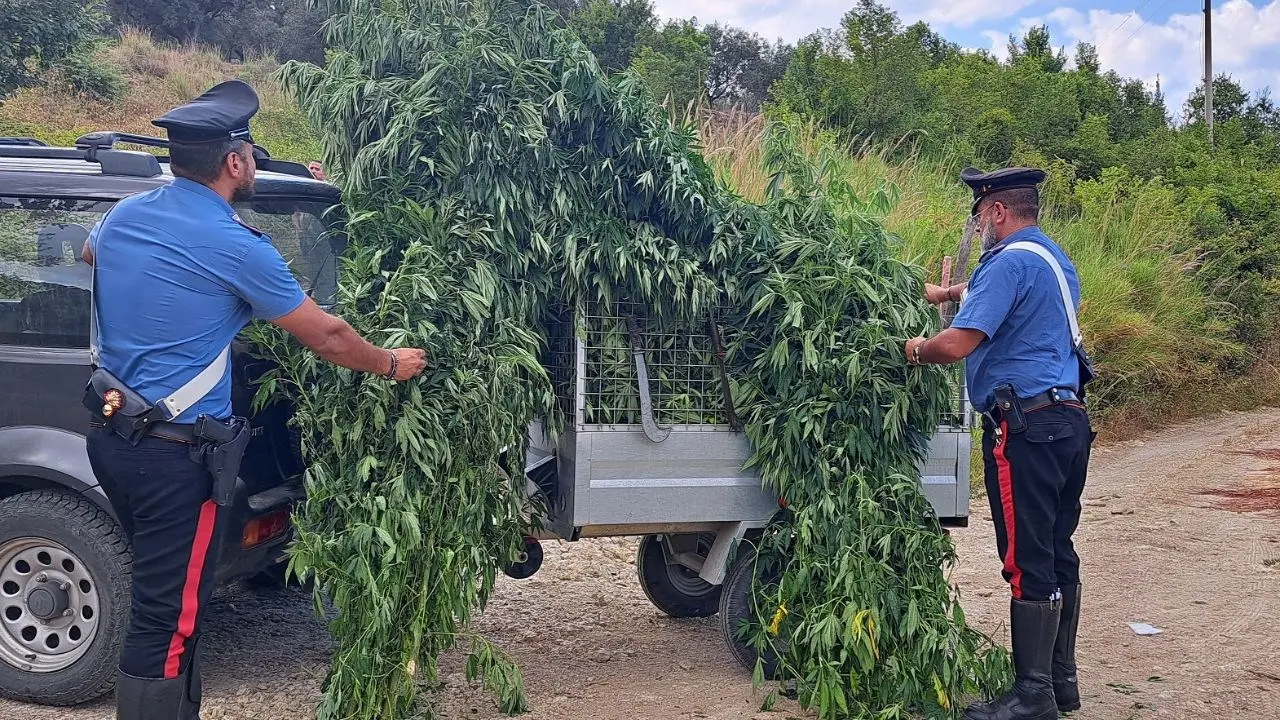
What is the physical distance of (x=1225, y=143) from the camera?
20.7 metres

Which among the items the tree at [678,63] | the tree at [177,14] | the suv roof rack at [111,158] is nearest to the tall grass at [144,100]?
the tree at [177,14]

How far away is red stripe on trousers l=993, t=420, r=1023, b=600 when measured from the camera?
417cm

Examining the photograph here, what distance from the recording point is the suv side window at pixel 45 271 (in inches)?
157

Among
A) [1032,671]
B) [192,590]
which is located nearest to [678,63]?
[1032,671]

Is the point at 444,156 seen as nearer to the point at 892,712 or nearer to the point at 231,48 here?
the point at 892,712

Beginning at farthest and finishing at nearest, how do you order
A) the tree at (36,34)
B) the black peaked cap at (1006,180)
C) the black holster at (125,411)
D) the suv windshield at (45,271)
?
the tree at (36,34) < the black peaked cap at (1006,180) < the suv windshield at (45,271) < the black holster at (125,411)

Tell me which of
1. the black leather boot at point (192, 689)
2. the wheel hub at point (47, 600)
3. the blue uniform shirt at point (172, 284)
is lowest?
the black leather boot at point (192, 689)

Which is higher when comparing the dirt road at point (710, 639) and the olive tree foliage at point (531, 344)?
the olive tree foliage at point (531, 344)

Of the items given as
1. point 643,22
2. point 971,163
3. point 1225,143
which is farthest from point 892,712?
point 1225,143

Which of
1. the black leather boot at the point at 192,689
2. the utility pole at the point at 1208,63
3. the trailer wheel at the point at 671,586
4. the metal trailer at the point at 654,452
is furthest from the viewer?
the utility pole at the point at 1208,63

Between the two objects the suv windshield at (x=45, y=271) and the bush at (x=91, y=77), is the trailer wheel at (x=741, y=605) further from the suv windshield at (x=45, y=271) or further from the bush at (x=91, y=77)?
the bush at (x=91, y=77)

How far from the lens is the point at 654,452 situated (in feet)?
13.6

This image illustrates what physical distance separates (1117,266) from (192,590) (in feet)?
38.3

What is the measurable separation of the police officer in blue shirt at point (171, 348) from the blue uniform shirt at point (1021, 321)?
239cm
